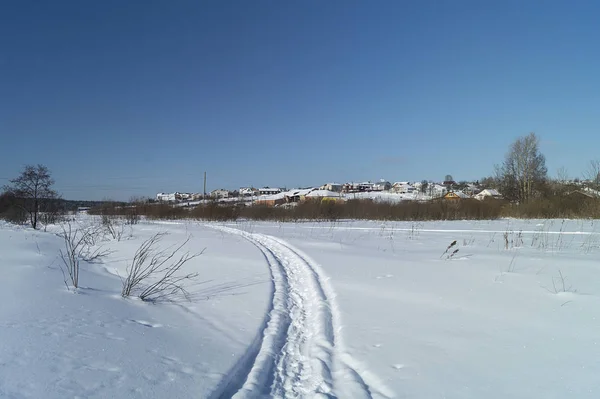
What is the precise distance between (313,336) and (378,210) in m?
26.7

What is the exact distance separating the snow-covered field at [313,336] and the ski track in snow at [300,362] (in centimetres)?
1

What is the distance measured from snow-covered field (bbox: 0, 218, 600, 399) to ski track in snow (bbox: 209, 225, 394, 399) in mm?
14

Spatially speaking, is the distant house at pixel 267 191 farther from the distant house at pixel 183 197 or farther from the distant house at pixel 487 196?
the distant house at pixel 487 196

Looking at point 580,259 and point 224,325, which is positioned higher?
point 580,259

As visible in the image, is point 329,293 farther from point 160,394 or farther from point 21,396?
point 21,396

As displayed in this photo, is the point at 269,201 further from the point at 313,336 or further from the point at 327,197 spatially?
the point at 313,336

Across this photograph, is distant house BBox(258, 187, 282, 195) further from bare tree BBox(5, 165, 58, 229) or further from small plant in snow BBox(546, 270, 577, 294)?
small plant in snow BBox(546, 270, 577, 294)

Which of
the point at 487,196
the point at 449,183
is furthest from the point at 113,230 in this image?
the point at 449,183

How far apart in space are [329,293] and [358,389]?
273cm

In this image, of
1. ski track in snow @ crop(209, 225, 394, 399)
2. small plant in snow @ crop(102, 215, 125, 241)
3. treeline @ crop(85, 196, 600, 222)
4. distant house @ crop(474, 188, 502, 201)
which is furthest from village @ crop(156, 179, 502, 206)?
ski track in snow @ crop(209, 225, 394, 399)

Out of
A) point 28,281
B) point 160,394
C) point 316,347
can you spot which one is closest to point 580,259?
point 316,347

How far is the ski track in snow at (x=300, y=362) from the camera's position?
2.40 meters

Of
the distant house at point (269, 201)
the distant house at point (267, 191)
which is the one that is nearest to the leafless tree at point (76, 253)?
the distant house at point (269, 201)

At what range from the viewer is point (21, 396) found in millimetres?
1829
